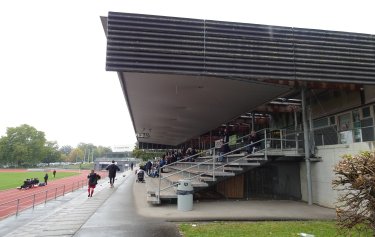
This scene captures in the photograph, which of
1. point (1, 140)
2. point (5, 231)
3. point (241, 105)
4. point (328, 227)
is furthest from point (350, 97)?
point (1, 140)

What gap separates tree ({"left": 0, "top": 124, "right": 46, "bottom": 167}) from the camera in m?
111

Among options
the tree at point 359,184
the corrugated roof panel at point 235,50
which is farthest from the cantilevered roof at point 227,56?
the tree at point 359,184

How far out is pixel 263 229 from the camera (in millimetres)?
8383

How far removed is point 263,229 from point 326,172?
5.88m

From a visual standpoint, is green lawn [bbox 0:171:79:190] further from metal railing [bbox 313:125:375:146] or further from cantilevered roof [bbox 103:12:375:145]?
metal railing [bbox 313:125:375:146]

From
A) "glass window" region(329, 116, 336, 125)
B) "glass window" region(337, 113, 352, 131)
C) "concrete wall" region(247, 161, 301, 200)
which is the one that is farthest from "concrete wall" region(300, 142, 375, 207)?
"glass window" region(329, 116, 336, 125)

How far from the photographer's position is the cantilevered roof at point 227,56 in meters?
11.4

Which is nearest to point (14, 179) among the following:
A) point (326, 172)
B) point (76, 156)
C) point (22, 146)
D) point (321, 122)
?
point (321, 122)

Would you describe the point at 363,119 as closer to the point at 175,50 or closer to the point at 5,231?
the point at 175,50

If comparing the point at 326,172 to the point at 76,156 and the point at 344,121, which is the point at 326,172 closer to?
the point at 344,121

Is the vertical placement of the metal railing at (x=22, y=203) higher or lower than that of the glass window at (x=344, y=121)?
lower

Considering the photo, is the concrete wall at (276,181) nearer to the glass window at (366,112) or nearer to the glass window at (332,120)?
the glass window at (332,120)

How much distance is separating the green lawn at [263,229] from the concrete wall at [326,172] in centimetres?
332

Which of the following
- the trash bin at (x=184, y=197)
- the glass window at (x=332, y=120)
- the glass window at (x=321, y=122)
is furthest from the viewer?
the glass window at (x=321, y=122)
